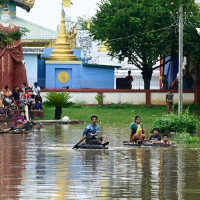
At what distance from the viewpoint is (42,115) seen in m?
40.2

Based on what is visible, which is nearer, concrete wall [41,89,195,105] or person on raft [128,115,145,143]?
person on raft [128,115,145,143]

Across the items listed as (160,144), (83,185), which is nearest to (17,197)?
(83,185)

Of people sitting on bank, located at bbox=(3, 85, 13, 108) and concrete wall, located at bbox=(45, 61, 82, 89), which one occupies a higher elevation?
concrete wall, located at bbox=(45, 61, 82, 89)

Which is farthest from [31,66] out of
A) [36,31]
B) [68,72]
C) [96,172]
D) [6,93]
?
[96,172]

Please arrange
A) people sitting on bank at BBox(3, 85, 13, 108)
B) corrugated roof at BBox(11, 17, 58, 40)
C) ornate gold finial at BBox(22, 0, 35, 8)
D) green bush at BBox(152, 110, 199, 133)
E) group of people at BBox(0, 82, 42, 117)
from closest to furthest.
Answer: green bush at BBox(152, 110, 199, 133)
group of people at BBox(0, 82, 42, 117)
people sitting on bank at BBox(3, 85, 13, 108)
ornate gold finial at BBox(22, 0, 35, 8)
corrugated roof at BBox(11, 17, 58, 40)

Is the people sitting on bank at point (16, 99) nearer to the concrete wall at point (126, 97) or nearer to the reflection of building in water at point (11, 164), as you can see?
the concrete wall at point (126, 97)

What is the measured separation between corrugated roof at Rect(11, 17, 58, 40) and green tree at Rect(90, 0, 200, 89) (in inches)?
340

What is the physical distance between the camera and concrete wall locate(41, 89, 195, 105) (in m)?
48.7

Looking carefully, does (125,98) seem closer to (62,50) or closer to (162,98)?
(162,98)

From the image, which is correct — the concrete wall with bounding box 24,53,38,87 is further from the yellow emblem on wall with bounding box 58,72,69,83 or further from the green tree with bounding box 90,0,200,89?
the green tree with bounding box 90,0,200,89

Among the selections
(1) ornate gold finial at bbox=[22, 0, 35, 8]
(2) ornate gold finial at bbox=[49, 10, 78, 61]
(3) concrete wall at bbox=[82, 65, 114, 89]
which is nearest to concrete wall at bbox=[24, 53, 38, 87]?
(2) ornate gold finial at bbox=[49, 10, 78, 61]

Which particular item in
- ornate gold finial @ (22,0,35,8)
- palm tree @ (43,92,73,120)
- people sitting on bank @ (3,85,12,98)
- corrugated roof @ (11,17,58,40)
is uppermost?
ornate gold finial @ (22,0,35,8)

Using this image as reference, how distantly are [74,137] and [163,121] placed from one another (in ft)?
16.5

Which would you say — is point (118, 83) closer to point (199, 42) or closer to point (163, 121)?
point (199, 42)
